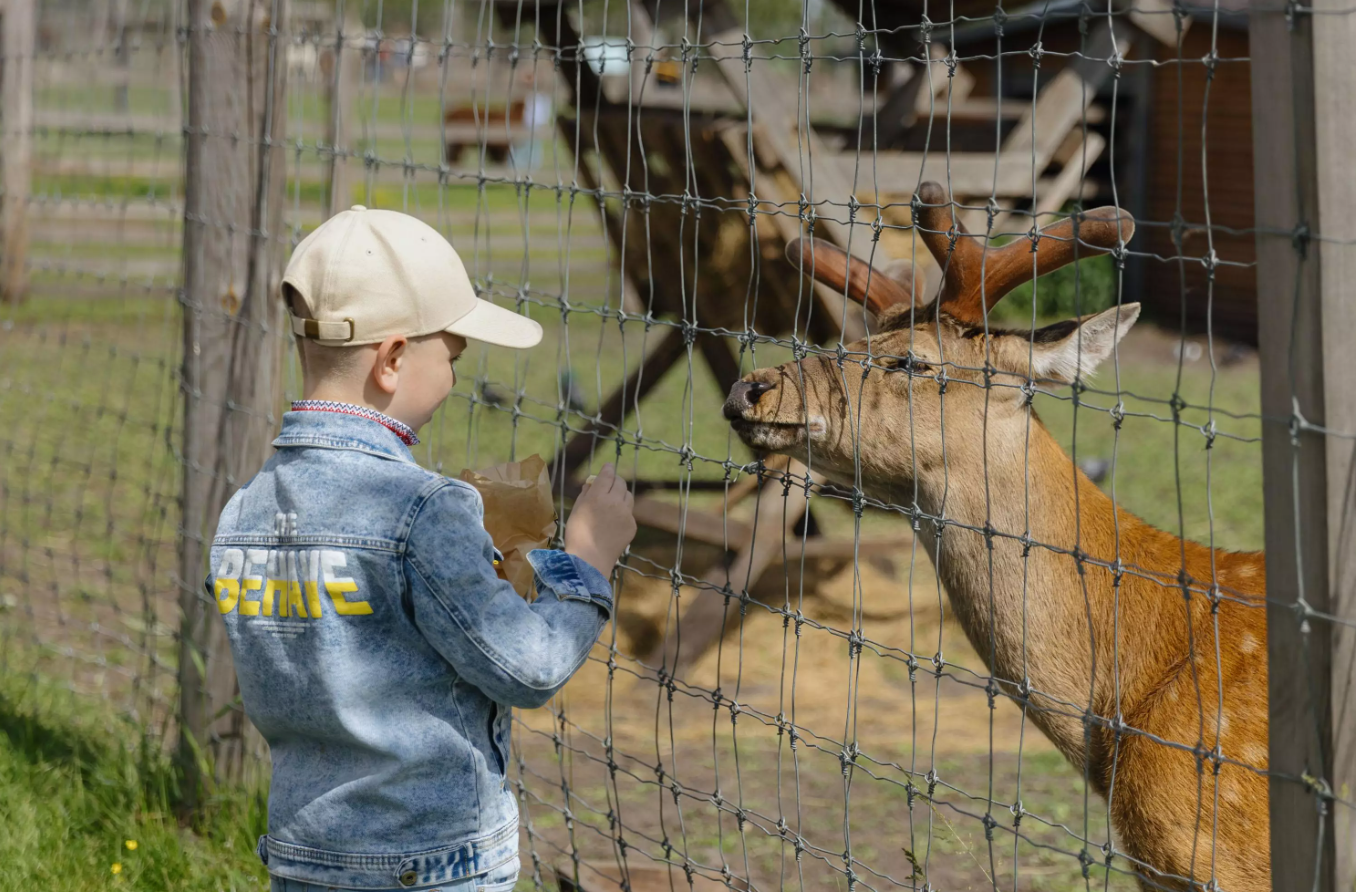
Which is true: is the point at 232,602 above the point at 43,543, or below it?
above

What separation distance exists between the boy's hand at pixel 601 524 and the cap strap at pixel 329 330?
1.50ft

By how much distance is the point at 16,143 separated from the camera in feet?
42.3

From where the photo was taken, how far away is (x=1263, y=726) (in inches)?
112

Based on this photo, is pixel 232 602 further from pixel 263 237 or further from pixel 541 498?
pixel 263 237

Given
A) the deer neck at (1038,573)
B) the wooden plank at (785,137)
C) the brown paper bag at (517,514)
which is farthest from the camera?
the wooden plank at (785,137)

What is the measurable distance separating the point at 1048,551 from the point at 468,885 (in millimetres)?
1639

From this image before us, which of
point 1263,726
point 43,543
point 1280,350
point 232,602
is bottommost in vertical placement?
point 43,543

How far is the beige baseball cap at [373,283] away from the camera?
6.91ft

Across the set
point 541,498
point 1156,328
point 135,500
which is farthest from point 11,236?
point 541,498

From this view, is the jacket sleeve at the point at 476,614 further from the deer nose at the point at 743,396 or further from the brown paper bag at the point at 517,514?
the deer nose at the point at 743,396

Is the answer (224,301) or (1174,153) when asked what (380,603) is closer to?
(224,301)

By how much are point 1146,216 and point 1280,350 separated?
50.1 feet

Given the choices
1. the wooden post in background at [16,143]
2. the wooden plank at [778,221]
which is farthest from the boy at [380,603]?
the wooden post in background at [16,143]

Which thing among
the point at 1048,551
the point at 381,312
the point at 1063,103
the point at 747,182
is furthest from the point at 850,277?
the point at 1063,103
